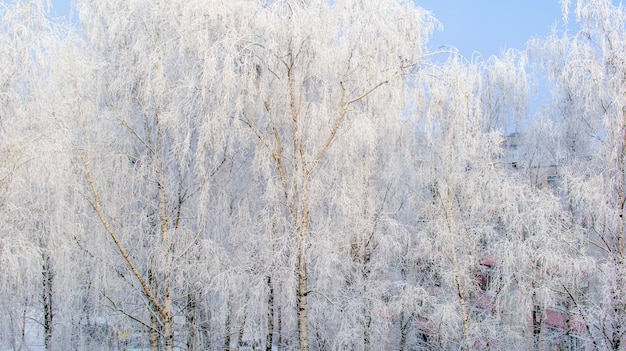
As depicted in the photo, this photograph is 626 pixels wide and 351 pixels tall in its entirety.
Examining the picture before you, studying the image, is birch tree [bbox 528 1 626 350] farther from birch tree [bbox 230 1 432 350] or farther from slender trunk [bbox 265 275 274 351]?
slender trunk [bbox 265 275 274 351]

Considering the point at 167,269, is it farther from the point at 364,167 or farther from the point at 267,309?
the point at 364,167

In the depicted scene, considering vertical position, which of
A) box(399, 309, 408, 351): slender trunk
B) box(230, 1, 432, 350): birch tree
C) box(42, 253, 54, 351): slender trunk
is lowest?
box(399, 309, 408, 351): slender trunk

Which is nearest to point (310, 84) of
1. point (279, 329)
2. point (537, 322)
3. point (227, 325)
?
point (227, 325)

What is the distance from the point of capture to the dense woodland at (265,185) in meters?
7.55

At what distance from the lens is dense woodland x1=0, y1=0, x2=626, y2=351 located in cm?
755

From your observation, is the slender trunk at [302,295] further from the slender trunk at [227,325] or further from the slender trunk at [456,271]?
the slender trunk at [456,271]

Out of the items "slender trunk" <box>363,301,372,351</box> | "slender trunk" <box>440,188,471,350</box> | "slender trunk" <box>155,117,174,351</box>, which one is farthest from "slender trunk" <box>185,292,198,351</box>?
"slender trunk" <box>440,188,471,350</box>

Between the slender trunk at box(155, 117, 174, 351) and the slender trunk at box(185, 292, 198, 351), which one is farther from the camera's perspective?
the slender trunk at box(185, 292, 198, 351)

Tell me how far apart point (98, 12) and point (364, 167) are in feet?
19.1

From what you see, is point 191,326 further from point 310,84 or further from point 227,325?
point 310,84

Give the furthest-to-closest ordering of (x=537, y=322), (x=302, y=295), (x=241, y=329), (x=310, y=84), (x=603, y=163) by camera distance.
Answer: (x=537, y=322), (x=603, y=163), (x=241, y=329), (x=310, y=84), (x=302, y=295)

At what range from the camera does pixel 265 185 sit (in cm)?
922

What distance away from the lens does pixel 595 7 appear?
900 centimetres

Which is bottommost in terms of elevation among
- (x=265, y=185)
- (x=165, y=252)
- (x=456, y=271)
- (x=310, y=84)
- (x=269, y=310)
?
(x=269, y=310)
